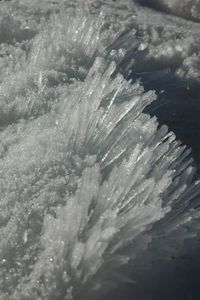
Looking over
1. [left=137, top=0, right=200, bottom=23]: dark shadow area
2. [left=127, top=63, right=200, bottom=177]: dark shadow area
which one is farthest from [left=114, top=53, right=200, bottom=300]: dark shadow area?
[left=137, top=0, right=200, bottom=23]: dark shadow area

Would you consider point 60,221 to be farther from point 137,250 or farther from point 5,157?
point 5,157

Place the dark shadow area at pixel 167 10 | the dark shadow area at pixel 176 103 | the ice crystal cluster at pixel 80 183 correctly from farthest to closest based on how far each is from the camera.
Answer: the dark shadow area at pixel 167 10
the dark shadow area at pixel 176 103
the ice crystal cluster at pixel 80 183

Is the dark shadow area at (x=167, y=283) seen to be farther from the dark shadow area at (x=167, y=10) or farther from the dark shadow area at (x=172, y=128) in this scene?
the dark shadow area at (x=167, y=10)

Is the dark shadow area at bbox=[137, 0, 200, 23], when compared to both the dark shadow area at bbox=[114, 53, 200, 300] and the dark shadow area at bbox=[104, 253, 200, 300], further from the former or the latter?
the dark shadow area at bbox=[104, 253, 200, 300]

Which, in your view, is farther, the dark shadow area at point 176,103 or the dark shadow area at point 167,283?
the dark shadow area at point 176,103

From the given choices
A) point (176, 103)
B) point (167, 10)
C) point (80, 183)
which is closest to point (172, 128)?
point (176, 103)

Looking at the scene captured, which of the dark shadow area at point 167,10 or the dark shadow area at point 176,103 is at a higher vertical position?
the dark shadow area at point 167,10

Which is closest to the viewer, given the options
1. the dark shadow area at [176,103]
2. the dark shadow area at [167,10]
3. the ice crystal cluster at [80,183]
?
the ice crystal cluster at [80,183]

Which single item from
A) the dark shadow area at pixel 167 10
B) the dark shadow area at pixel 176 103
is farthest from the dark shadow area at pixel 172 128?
the dark shadow area at pixel 167 10

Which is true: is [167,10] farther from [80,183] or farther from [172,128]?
[80,183]

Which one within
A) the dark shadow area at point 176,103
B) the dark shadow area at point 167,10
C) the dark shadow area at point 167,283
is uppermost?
the dark shadow area at point 167,10
